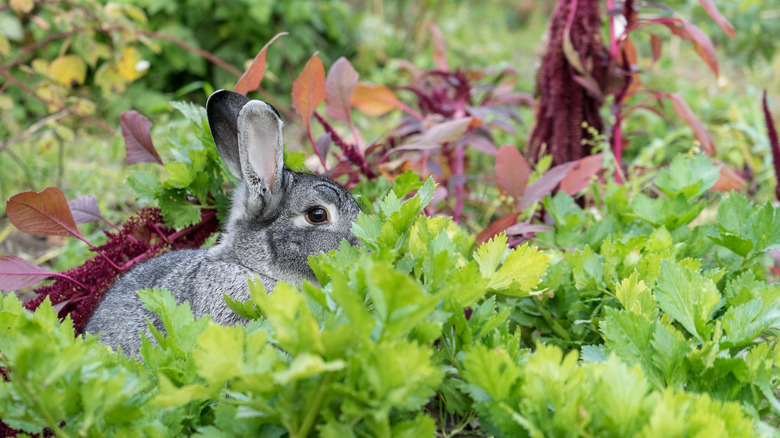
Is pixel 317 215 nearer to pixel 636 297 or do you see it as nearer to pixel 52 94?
pixel 636 297

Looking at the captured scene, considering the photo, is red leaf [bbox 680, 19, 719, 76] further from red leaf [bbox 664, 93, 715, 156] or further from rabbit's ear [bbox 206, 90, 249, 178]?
rabbit's ear [bbox 206, 90, 249, 178]

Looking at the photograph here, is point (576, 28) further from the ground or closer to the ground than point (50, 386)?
further from the ground

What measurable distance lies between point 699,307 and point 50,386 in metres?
1.58

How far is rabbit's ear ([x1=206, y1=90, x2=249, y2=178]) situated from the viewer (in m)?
2.29

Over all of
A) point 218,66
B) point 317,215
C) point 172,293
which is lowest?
point 218,66

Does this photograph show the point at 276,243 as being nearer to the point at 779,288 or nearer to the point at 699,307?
the point at 699,307

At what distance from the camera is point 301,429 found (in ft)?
3.99

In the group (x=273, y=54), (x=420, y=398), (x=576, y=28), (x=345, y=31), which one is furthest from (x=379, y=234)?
(x=345, y=31)

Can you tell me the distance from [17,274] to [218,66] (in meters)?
6.58

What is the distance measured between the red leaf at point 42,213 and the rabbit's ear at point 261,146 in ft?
2.16

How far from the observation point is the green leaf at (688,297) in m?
1.62

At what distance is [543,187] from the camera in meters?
2.59

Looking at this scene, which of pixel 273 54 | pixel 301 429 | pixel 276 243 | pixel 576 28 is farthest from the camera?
pixel 273 54

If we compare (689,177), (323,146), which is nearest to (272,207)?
(323,146)
